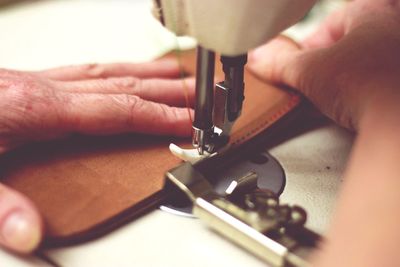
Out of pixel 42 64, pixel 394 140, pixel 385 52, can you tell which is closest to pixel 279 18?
pixel 394 140

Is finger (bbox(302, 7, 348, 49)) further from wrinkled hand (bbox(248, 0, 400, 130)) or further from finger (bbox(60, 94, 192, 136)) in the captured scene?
finger (bbox(60, 94, 192, 136))

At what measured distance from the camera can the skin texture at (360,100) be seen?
1.64 ft

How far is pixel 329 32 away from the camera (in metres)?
1.03

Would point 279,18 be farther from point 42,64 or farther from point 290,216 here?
point 42,64

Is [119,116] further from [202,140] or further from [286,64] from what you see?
[286,64]

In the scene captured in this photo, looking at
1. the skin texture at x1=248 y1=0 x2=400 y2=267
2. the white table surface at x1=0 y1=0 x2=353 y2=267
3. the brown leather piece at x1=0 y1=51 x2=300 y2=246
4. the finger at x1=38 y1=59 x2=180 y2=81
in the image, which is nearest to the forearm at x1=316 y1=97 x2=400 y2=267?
the skin texture at x1=248 y1=0 x2=400 y2=267

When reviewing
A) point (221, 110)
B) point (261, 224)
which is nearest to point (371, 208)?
point (261, 224)

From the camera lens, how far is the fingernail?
0.60 meters

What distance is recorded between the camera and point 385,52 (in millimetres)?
784

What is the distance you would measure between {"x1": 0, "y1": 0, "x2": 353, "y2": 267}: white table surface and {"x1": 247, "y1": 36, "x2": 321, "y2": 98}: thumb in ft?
0.30

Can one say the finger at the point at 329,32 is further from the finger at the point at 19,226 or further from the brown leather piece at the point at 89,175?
the finger at the point at 19,226

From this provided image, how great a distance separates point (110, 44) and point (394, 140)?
754 mm

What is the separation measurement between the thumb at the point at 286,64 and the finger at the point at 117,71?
0.50 ft

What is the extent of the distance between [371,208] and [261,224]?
14 cm
